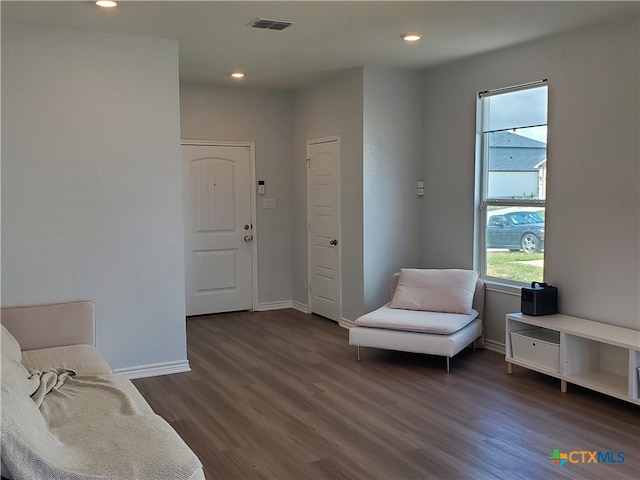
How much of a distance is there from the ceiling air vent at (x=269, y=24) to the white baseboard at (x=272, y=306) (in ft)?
11.7

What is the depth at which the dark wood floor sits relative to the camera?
3092mm

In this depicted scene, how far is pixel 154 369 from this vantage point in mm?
4621

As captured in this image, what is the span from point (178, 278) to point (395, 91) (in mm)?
2727

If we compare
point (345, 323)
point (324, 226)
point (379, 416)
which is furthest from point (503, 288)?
point (324, 226)

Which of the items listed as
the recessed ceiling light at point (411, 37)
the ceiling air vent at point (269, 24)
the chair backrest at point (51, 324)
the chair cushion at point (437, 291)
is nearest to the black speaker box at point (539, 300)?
the chair cushion at point (437, 291)

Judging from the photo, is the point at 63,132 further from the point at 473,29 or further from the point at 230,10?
the point at 473,29

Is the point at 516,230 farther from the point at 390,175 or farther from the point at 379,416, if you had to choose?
the point at 379,416

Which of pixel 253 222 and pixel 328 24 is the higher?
pixel 328 24

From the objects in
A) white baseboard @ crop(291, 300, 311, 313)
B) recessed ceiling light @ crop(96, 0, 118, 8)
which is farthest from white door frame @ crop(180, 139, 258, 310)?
recessed ceiling light @ crop(96, 0, 118, 8)

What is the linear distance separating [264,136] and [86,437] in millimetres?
4808

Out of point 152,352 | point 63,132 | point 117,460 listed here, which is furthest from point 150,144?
point 117,460

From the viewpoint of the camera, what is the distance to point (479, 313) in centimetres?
523

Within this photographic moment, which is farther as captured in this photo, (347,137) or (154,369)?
(347,137)

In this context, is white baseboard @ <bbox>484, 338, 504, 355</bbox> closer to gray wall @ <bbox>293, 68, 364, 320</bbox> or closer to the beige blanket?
gray wall @ <bbox>293, 68, 364, 320</bbox>
